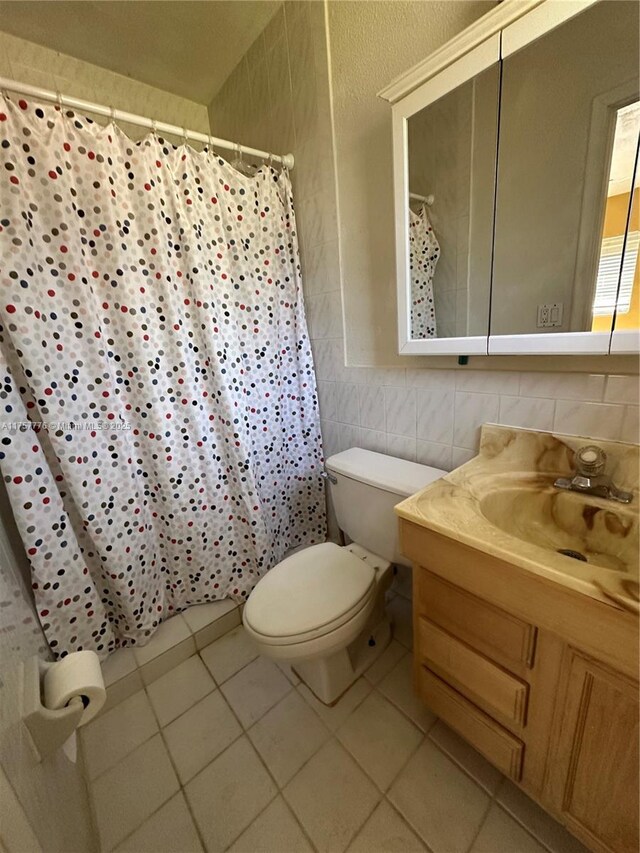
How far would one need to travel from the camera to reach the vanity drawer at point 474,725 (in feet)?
2.59

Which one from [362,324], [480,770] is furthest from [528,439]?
[480,770]

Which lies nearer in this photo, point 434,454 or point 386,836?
point 386,836

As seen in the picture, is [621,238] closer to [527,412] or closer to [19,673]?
[527,412]

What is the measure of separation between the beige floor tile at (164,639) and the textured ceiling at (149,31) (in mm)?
2357

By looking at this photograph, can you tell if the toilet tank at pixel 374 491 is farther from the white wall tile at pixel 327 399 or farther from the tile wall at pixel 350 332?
the white wall tile at pixel 327 399

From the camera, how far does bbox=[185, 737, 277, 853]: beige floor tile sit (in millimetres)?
915

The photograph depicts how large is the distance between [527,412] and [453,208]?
0.64 meters

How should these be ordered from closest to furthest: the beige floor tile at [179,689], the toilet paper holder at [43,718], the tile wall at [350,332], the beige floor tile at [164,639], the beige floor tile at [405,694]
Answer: the toilet paper holder at [43,718] < the tile wall at [350,332] < the beige floor tile at [405,694] < the beige floor tile at [179,689] < the beige floor tile at [164,639]

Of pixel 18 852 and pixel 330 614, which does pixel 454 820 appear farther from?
pixel 18 852

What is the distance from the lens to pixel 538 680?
692 mm

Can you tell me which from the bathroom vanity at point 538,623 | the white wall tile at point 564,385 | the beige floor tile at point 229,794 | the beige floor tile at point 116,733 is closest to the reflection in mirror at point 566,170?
the white wall tile at point 564,385

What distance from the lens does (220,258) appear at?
4.36 feet

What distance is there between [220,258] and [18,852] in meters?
1.46

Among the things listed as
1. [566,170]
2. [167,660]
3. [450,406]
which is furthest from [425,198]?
[167,660]
